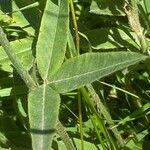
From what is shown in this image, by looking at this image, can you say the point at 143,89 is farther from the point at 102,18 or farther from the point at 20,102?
the point at 20,102

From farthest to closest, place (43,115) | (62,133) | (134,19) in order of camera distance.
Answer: (134,19) < (62,133) < (43,115)

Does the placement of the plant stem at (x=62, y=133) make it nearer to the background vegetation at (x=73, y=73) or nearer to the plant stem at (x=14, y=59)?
the background vegetation at (x=73, y=73)

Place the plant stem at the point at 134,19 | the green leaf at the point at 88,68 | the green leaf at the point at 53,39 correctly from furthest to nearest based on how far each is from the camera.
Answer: the plant stem at the point at 134,19 → the green leaf at the point at 53,39 → the green leaf at the point at 88,68

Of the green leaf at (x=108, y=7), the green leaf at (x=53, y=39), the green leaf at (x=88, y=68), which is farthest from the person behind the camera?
the green leaf at (x=108, y=7)

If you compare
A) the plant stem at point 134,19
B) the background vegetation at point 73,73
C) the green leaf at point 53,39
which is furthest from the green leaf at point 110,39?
the green leaf at point 53,39

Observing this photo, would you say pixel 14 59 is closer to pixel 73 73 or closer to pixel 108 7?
pixel 73 73

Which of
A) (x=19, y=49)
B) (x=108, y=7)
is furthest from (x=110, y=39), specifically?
(x=19, y=49)

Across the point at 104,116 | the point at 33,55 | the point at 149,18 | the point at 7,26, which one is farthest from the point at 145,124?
the point at 7,26
